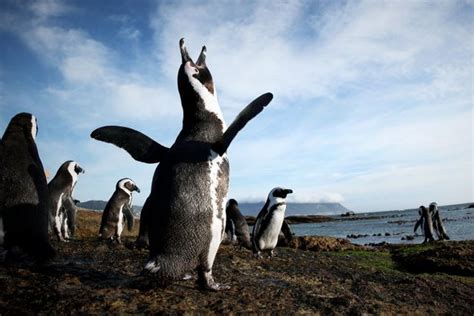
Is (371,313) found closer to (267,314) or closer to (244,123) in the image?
(267,314)

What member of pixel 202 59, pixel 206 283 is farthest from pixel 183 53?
pixel 206 283

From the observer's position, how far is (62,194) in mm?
10430

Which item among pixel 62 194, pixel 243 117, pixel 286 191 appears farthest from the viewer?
pixel 62 194

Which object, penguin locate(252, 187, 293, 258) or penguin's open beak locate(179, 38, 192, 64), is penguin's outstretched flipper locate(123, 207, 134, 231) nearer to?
penguin locate(252, 187, 293, 258)

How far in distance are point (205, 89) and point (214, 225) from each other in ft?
4.99

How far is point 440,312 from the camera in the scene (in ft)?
14.3

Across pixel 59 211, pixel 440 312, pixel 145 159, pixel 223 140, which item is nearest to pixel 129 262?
pixel 145 159

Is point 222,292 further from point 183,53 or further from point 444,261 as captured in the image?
point 444,261

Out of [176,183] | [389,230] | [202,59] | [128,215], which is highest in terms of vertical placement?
[202,59]

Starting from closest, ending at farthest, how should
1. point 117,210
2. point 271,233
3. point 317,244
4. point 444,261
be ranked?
point 271,233
point 444,261
point 117,210
point 317,244

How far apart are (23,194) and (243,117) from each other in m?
2.93

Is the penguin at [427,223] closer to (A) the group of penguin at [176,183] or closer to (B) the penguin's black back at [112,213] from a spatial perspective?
(B) the penguin's black back at [112,213]

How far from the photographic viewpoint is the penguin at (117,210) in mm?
10891

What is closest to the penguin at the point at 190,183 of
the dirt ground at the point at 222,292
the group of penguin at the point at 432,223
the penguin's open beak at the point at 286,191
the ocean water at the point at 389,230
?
the dirt ground at the point at 222,292
